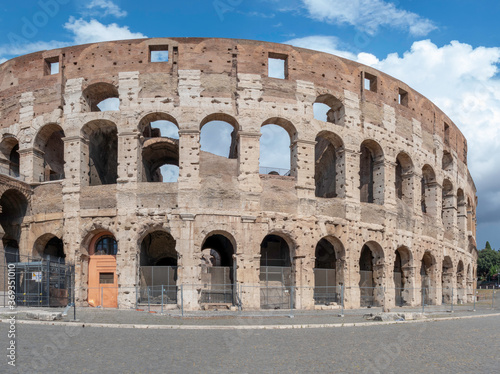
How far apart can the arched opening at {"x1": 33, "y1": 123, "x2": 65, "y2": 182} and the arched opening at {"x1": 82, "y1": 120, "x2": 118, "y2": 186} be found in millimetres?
1426

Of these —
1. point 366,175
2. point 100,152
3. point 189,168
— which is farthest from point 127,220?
point 366,175

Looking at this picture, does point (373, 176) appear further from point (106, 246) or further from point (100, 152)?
point (100, 152)

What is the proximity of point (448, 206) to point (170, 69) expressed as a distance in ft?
69.6

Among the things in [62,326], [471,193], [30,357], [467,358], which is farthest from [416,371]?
[471,193]

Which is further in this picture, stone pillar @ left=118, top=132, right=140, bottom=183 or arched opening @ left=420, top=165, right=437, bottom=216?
arched opening @ left=420, top=165, right=437, bottom=216

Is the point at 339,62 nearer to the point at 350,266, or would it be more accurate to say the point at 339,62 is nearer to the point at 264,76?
the point at 264,76

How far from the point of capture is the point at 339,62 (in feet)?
87.0

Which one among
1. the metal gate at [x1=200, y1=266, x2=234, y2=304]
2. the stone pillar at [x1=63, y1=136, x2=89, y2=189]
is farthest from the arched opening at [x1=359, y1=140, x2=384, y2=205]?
the stone pillar at [x1=63, y1=136, x2=89, y2=189]

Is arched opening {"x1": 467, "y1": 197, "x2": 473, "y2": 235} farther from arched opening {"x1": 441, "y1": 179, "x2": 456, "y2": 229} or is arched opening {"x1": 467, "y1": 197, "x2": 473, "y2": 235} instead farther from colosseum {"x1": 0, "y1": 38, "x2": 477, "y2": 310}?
colosseum {"x1": 0, "y1": 38, "x2": 477, "y2": 310}

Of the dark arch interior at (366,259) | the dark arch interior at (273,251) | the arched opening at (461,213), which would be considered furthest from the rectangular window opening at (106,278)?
the arched opening at (461,213)

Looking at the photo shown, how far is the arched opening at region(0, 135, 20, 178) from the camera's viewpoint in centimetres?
2577

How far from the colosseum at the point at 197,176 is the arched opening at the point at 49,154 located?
3.7 inches

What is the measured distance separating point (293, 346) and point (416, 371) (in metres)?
3.10

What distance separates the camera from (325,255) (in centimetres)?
2891
